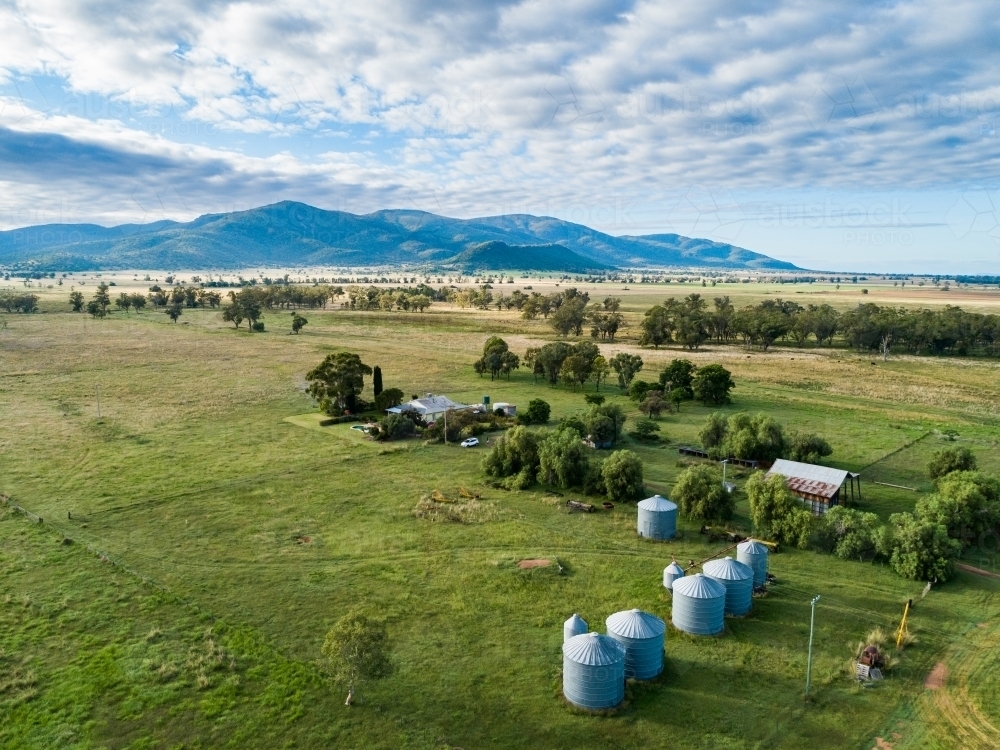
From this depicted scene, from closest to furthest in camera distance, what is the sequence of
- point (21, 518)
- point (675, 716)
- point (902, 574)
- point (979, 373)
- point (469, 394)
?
1. point (675, 716)
2. point (902, 574)
3. point (21, 518)
4. point (469, 394)
5. point (979, 373)

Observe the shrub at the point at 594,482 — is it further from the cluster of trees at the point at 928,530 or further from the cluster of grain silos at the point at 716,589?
the cluster of trees at the point at 928,530

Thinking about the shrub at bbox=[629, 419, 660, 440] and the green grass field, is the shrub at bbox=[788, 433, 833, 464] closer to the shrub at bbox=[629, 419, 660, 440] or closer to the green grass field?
the green grass field

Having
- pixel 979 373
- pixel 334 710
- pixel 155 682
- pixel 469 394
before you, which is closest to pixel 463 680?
pixel 334 710

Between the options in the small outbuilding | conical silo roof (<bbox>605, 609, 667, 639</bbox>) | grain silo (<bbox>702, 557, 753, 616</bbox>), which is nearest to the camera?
conical silo roof (<bbox>605, 609, 667, 639</bbox>)

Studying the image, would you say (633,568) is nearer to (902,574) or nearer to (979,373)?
(902,574)

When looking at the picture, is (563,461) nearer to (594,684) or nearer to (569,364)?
(594,684)

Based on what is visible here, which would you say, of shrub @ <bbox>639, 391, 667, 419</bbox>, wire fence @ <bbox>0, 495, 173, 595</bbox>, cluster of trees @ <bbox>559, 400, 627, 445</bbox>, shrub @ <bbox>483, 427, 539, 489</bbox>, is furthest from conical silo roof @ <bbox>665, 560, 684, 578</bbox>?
shrub @ <bbox>639, 391, 667, 419</bbox>

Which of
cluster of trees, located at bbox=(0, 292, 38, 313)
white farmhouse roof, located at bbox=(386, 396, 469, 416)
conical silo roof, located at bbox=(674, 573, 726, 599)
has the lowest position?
conical silo roof, located at bbox=(674, 573, 726, 599)
